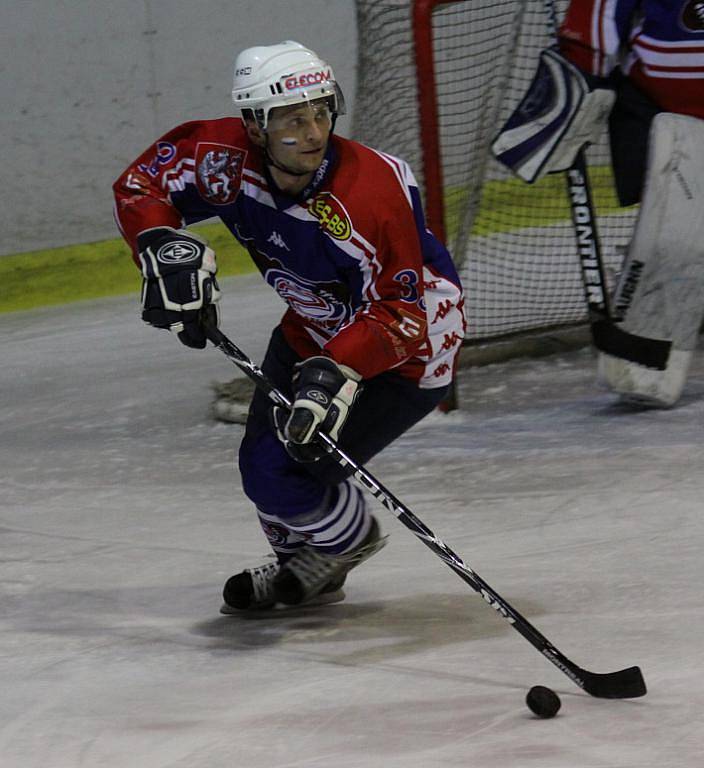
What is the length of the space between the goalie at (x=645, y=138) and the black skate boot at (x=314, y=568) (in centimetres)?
153

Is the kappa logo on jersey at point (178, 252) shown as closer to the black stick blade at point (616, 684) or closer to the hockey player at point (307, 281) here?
the hockey player at point (307, 281)

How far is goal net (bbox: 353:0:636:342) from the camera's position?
402 cm

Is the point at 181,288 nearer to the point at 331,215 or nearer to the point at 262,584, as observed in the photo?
the point at 331,215

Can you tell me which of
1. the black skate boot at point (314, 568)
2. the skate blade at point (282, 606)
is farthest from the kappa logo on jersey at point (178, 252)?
the skate blade at point (282, 606)

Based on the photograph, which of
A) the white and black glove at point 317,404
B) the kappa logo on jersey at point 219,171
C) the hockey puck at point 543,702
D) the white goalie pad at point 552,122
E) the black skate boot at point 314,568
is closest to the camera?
the hockey puck at point 543,702

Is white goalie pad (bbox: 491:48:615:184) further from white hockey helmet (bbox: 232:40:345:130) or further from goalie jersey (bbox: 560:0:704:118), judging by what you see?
white hockey helmet (bbox: 232:40:345:130)

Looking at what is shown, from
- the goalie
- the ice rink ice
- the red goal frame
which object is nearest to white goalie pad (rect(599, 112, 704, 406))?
the goalie

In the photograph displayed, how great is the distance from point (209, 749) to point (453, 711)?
36 cm

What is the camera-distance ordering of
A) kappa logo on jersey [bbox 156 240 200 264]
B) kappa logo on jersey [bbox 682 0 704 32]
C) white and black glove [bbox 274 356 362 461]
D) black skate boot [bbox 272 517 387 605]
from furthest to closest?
kappa logo on jersey [bbox 682 0 704 32], black skate boot [bbox 272 517 387 605], kappa logo on jersey [bbox 156 240 200 264], white and black glove [bbox 274 356 362 461]

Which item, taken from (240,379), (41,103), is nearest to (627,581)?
(240,379)

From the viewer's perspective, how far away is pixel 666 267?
399cm

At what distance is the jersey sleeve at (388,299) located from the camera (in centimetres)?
232

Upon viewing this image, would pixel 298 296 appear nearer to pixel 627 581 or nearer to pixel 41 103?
pixel 627 581

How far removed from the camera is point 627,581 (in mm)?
2717
